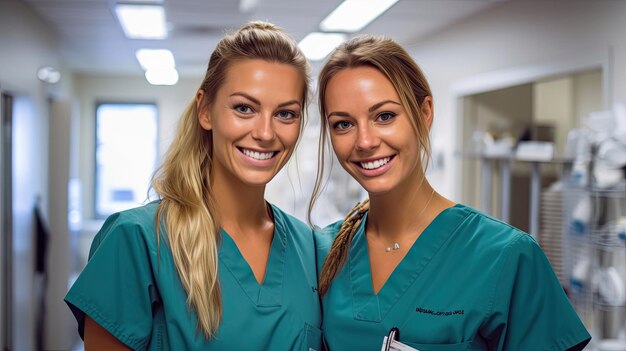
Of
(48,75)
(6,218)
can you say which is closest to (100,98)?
(48,75)

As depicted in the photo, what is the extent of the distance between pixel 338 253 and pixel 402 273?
0.55 feet

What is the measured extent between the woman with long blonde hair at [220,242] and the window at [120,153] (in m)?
6.43

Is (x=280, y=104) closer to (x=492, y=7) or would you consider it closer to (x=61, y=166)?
(x=492, y=7)

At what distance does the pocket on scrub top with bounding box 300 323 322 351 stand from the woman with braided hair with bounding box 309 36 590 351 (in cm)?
2

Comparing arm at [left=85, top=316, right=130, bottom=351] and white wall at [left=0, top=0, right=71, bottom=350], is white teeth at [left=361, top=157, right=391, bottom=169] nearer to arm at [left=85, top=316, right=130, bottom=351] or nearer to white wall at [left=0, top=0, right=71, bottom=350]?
arm at [left=85, top=316, right=130, bottom=351]

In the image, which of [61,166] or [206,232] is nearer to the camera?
[206,232]

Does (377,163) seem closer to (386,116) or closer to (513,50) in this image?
(386,116)

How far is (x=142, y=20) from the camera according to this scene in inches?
169

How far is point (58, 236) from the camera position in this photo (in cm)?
461

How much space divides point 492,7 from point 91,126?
514 cm

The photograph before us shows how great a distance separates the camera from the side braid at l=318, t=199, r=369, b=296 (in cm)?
143

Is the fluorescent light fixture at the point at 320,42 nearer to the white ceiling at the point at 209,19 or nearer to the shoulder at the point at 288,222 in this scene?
the white ceiling at the point at 209,19

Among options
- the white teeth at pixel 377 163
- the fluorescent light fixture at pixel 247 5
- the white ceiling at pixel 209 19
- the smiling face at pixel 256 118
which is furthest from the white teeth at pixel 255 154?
the fluorescent light fixture at pixel 247 5

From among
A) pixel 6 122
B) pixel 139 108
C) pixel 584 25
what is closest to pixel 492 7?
pixel 584 25
